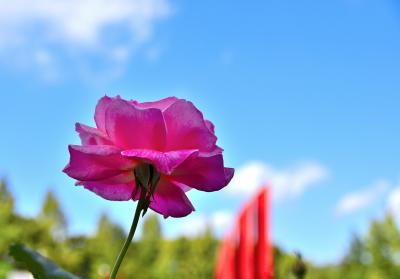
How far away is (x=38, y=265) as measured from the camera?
0.58 m

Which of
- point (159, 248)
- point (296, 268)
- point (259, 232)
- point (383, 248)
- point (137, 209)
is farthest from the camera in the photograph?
point (159, 248)

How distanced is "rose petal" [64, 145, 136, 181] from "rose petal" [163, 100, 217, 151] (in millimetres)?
46

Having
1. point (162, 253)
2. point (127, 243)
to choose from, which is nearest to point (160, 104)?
point (127, 243)

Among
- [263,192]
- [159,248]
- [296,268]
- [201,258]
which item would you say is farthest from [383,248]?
[296,268]

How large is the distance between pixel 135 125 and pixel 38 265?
6.9 inches

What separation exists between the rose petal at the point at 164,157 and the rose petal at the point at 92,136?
4 cm

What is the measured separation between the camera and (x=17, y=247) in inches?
22.9

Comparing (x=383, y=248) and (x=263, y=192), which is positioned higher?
(x=383, y=248)

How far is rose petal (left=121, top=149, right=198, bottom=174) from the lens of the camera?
498mm

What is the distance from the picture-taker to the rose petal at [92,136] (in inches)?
21.6

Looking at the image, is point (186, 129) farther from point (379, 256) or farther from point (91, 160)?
point (379, 256)

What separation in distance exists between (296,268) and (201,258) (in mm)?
18056

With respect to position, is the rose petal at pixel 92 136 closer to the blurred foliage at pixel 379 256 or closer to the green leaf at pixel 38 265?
the green leaf at pixel 38 265

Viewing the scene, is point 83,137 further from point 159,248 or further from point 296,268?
point 159,248
